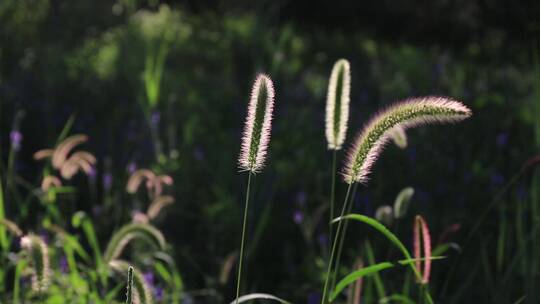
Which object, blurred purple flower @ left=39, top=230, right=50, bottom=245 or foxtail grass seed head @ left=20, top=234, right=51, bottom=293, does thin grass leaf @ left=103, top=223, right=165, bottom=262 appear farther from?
blurred purple flower @ left=39, top=230, right=50, bottom=245

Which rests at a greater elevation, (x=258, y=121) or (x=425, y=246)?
(x=258, y=121)

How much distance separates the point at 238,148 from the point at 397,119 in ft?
10.7

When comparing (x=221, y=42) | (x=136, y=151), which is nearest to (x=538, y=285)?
(x=136, y=151)

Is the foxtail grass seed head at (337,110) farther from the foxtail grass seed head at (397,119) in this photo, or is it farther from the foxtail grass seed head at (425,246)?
the foxtail grass seed head at (425,246)

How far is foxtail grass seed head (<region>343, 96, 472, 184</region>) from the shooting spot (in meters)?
1.17

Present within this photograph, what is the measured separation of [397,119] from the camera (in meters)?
1.24

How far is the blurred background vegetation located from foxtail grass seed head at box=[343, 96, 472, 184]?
51 cm

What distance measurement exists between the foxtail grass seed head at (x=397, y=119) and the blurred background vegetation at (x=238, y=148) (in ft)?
1.67

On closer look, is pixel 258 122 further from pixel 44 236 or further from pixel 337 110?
pixel 44 236

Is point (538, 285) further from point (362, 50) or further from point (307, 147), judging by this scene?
point (362, 50)

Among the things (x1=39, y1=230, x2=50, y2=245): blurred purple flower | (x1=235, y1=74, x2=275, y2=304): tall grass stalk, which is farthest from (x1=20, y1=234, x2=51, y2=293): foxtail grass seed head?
(x1=39, y1=230, x2=50, y2=245): blurred purple flower

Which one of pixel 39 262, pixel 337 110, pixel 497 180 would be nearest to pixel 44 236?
pixel 39 262

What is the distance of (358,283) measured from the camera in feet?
6.04

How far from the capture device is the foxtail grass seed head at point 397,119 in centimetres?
117
